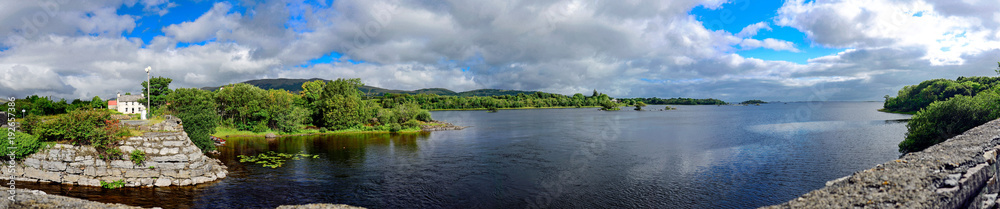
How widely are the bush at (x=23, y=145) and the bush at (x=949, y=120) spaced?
187 feet

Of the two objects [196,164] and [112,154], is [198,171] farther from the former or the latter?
[112,154]

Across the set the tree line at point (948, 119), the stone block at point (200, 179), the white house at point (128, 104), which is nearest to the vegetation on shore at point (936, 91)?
the tree line at point (948, 119)

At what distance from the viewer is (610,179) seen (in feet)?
83.4

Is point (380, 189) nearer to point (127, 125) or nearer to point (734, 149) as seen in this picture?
point (127, 125)

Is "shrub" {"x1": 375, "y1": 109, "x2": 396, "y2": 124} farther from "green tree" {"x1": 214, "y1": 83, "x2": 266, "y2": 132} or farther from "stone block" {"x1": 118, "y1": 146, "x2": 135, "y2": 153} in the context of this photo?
"stone block" {"x1": 118, "y1": 146, "x2": 135, "y2": 153}

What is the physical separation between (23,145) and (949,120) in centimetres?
6030

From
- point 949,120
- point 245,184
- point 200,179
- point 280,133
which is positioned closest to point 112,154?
point 200,179

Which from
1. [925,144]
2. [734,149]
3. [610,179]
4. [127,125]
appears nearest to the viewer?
[127,125]

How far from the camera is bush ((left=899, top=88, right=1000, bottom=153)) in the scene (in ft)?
96.7

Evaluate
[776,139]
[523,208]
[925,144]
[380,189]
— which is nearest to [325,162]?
[380,189]

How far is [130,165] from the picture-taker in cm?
2038

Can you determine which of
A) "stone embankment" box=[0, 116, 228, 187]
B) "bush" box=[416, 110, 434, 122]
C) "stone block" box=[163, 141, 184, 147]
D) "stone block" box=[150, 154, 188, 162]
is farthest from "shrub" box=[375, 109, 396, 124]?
"stone block" box=[150, 154, 188, 162]

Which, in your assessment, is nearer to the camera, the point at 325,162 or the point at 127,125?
the point at 127,125

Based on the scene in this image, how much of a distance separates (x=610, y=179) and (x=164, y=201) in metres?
24.3
